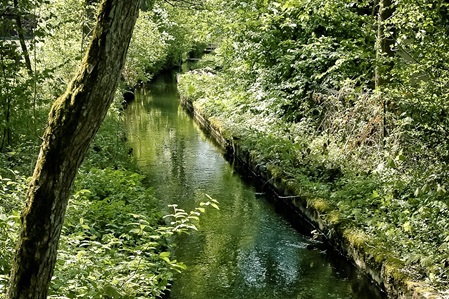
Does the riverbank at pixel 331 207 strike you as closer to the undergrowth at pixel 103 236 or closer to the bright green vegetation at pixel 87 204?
the bright green vegetation at pixel 87 204

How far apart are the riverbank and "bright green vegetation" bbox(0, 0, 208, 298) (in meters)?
2.05

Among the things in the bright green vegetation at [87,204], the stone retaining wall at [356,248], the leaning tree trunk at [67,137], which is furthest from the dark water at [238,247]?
the leaning tree trunk at [67,137]

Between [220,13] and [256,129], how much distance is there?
5201 mm

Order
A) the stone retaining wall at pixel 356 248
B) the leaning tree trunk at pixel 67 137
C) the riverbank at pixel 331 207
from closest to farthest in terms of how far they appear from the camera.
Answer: the leaning tree trunk at pixel 67 137 < the stone retaining wall at pixel 356 248 < the riverbank at pixel 331 207

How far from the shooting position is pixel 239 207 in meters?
10.6

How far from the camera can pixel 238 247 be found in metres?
8.41

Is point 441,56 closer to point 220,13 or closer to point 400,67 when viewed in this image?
point 400,67

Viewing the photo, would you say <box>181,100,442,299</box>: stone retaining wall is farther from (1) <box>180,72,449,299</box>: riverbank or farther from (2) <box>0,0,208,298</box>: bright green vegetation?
(2) <box>0,0,208,298</box>: bright green vegetation

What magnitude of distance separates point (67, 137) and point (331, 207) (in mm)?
6847

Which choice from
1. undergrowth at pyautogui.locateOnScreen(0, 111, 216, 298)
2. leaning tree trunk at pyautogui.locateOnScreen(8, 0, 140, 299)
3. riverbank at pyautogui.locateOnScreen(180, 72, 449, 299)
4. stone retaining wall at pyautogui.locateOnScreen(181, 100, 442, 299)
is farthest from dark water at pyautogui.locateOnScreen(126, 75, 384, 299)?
leaning tree trunk at pyautogui.locateOnScreen(8, 0, 140, 299)

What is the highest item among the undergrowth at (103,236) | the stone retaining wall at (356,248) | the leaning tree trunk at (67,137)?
the leaning tree trunk at (67,137)

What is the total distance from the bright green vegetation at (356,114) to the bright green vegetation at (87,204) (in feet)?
8.96

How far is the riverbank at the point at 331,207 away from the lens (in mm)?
6332

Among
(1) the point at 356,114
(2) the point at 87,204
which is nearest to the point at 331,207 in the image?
(1) the point at 356,114
